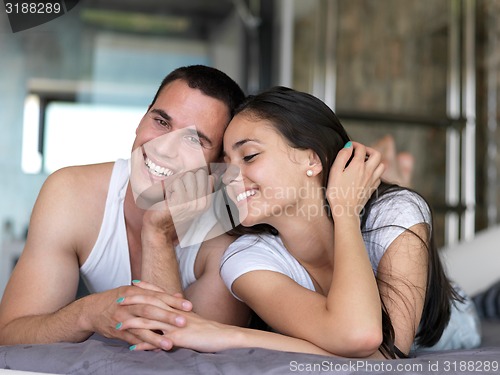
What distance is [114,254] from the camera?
5.77 feet

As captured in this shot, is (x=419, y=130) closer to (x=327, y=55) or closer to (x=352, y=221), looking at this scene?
(x=327, y=55)

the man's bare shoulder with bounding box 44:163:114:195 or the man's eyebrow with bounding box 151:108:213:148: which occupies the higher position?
the man's eyebrow with bounding box 151:108:213:148

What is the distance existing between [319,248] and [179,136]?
0.44 m

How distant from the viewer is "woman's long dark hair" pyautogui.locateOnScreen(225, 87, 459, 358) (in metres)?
1.55

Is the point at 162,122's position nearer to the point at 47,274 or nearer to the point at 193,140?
the point at 193,140

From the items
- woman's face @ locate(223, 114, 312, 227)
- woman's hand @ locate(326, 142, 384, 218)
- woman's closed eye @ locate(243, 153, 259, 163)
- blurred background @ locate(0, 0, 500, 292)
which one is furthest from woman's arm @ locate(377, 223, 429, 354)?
blurred background @ locate(0, 0, 500, 292)

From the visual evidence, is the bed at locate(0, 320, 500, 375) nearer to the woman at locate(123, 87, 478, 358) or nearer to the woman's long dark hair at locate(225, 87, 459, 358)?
the woman at locate(123, 87, 478, 358)

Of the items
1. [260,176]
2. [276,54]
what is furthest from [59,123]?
[260,176]

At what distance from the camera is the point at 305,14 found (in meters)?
3.97

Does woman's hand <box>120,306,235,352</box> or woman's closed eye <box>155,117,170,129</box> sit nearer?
woman's hand <box>120,306,235,352</box>

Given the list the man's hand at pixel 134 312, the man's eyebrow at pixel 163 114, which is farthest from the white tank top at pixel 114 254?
the man's hand at pixel 134 312

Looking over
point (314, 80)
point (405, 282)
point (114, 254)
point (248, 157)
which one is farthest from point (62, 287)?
point (314, 80)

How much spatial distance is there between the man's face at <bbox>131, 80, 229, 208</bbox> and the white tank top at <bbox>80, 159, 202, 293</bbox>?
96 mm

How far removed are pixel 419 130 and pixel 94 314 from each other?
9.89ft
